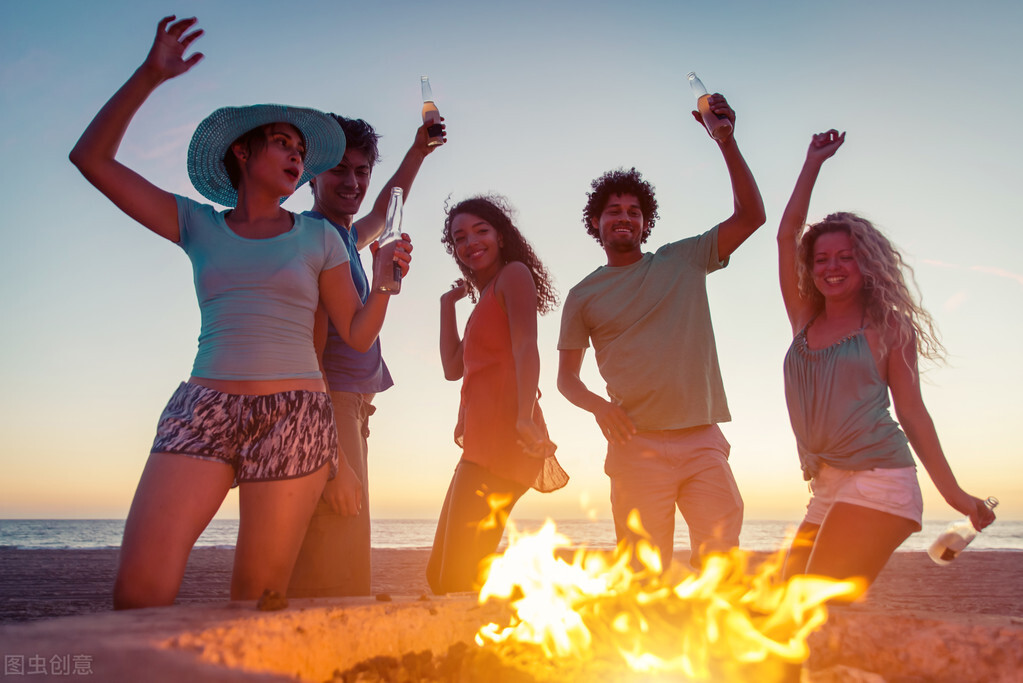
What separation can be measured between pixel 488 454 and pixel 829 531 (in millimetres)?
1534

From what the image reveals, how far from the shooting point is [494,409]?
337cm

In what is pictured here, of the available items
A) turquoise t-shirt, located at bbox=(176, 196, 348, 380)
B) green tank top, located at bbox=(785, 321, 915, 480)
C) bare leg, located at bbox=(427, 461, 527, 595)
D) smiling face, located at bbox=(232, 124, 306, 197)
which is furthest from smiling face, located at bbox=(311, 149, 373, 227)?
green tank top, located at bbox=(785, 321, 915, 480)

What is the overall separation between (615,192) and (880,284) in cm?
161

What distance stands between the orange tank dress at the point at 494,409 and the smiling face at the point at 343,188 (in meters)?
0.85

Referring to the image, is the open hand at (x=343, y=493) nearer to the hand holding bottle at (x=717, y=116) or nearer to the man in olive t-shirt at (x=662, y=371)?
the man in olive t-shirt at (x=662, y=371)

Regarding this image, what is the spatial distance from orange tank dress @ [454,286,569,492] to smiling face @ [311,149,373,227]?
0.85 metres

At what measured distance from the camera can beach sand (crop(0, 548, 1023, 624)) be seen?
7340mm

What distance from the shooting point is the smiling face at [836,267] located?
347 cm

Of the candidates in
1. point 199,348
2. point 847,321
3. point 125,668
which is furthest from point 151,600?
point 847,321

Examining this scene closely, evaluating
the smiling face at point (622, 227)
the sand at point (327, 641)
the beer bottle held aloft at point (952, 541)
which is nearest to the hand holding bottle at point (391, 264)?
the sand at point (327, 641)

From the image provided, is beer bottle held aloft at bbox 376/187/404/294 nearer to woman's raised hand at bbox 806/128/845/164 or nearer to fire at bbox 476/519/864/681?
fire at bbox 476/519/864/681

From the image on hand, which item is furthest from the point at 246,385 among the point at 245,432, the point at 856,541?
the point at 856,541

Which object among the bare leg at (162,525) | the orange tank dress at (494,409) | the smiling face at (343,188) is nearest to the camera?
the bare leg at (162,525)

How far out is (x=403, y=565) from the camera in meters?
12.0
